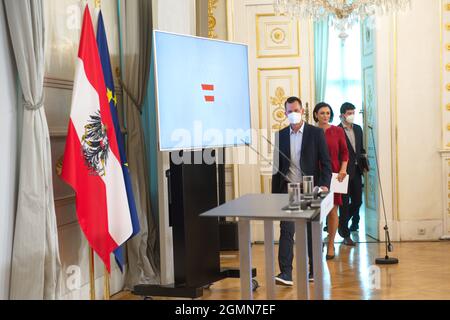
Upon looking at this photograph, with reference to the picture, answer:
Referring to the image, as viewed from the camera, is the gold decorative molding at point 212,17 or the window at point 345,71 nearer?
the gold decorative molding at point 212,17

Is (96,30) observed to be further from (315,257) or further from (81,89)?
(315,257)

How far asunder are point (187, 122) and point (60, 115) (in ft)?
2.99

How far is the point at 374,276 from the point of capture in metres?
5.85

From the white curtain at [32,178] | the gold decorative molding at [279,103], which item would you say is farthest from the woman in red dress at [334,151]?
the white curtain at [32,178]

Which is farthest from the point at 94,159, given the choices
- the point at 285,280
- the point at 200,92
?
the point at 285,280

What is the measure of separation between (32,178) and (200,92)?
1.73 m

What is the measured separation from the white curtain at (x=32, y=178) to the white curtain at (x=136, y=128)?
5.46 ft

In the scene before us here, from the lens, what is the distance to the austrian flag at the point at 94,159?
4375mm

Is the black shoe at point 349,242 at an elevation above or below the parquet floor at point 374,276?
above

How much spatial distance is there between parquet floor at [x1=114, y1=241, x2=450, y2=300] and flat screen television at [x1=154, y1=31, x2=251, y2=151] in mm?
1224

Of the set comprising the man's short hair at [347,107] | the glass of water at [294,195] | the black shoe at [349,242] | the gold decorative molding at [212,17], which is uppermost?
the gold decorative molding at [212,17]

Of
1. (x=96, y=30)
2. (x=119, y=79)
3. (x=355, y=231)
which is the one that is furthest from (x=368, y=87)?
(x=96, y=30)

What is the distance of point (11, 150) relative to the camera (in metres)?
3.86

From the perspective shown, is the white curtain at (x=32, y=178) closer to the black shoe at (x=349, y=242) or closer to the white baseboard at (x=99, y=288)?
the white baseboard at (x=99, y=288)
